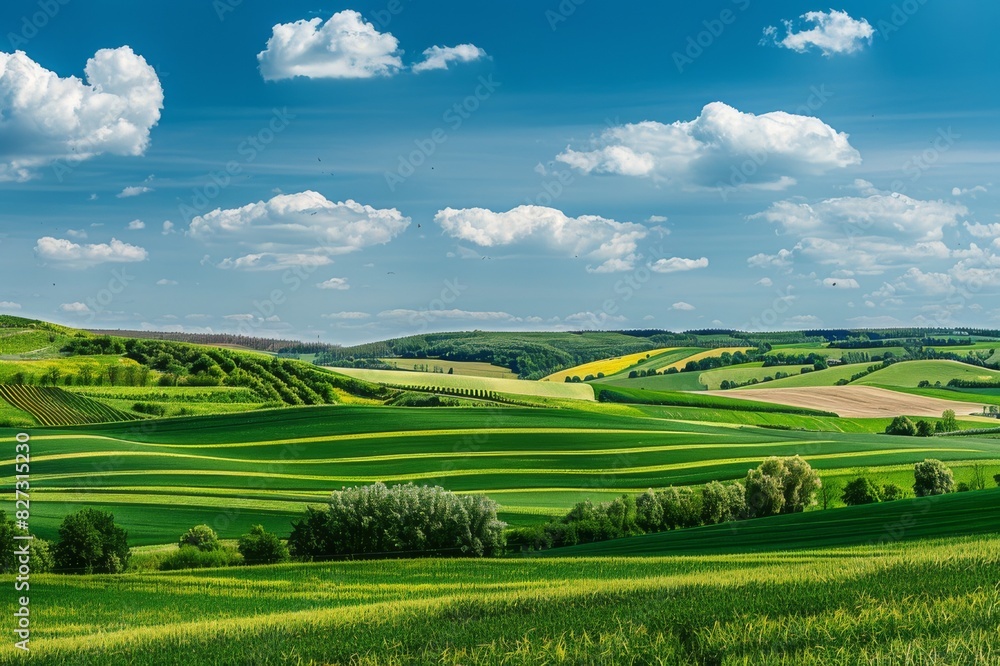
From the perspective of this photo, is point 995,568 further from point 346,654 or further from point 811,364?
point 811,364

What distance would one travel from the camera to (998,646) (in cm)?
742

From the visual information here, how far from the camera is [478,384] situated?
102938mm

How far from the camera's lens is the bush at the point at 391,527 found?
3953 centimetres

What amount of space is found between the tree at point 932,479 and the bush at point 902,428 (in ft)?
103

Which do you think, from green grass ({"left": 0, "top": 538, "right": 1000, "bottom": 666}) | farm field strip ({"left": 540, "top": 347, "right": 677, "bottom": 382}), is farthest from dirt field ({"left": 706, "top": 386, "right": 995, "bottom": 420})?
green grass ({"left": 0, "top": 538, "right": 1000, "bottom": 666})

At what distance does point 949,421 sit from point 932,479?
3984cm

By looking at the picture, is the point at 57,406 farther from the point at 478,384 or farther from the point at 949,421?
the point at 949,421

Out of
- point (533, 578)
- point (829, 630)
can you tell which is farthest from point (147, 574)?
point (829, 630)

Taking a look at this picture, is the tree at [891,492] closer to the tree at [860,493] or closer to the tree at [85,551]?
the tree at [860,493]

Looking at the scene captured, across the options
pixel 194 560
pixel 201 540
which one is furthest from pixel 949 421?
pixel 194 560

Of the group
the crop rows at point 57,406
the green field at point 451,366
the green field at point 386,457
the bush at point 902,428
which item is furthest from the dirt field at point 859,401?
the crop rows at point 57,406

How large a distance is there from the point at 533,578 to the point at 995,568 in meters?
17.6

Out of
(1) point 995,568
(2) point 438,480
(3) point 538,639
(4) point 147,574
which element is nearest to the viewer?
(3) point 538,639

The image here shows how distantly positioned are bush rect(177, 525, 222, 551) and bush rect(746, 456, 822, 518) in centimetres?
3054
